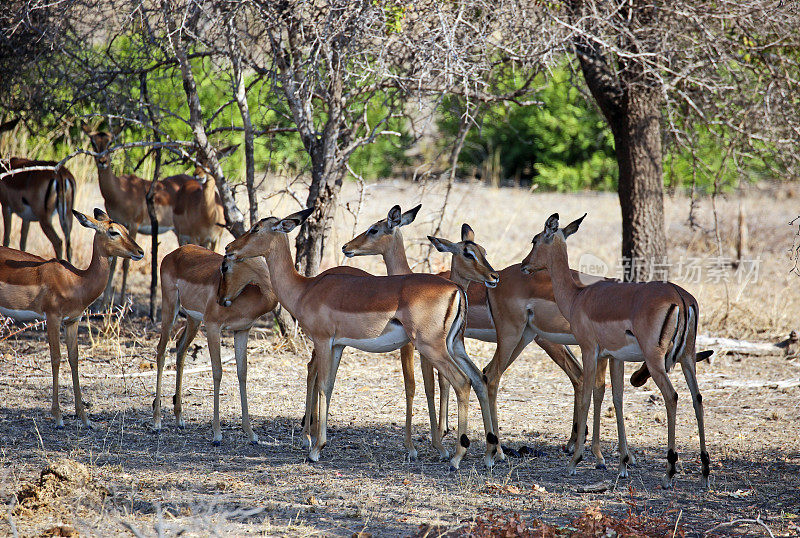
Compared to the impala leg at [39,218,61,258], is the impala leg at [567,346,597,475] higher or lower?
lower

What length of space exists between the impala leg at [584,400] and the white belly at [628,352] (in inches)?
3.5

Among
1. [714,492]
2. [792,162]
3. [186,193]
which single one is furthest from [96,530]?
[792,162]

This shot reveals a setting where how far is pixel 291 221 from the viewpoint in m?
6.24

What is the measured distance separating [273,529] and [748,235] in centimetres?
1285

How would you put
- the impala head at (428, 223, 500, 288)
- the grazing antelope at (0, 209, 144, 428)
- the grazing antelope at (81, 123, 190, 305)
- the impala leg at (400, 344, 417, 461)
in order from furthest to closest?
the grazing antelope at (81, 123, 190, 305) → the grazing antelope at (0, 209, 144, 428) → the impala head at (428, 223, 500, 288) → the impala leg at (400, 344, 417, 461)

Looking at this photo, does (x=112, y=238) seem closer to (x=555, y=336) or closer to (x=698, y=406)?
(x=555, y=336)

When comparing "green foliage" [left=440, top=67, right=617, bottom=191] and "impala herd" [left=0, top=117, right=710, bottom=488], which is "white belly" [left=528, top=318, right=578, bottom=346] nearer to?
"impala herd" [left=0, top=117, right=710, bottom=488]

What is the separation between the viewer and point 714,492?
5492 mm

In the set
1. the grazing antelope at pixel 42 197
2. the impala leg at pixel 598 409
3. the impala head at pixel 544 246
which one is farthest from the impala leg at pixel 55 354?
the grazing antelope at pixel 42 197

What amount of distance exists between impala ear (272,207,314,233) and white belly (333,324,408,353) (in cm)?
90

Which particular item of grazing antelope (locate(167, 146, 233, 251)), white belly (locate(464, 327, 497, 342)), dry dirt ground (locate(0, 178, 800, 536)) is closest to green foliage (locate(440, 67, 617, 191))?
grazing antelope (locate(167, 146, 233, 251))

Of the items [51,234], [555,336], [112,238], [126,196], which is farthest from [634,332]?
[51,234]

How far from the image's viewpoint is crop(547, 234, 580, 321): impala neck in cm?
630

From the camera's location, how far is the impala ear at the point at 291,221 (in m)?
6.15
